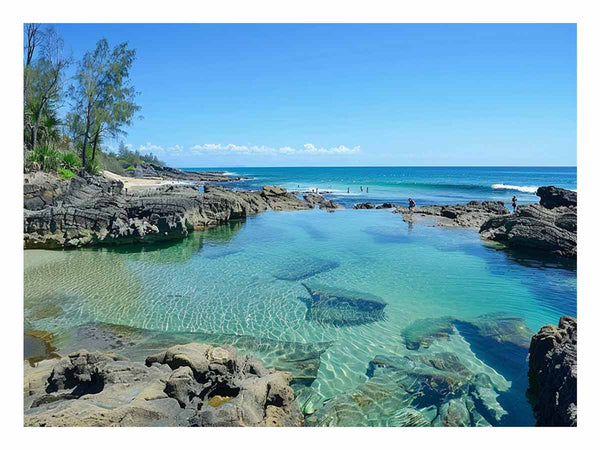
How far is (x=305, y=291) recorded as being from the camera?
1232 centimetres

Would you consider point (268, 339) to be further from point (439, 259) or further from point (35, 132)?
point (35, 132)

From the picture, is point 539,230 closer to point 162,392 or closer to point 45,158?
point 162,392

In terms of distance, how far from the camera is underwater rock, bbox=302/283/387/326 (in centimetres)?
1010

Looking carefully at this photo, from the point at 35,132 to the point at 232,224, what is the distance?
14.7 meters

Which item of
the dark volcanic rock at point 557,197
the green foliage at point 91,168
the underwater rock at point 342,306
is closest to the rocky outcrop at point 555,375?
the underwater rock at point 342,306

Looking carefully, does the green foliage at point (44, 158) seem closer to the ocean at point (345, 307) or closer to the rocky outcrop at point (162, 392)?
the ocean at point (345, 307)

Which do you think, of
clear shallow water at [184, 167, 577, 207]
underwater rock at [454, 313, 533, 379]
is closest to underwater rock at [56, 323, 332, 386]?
underwater rock at [454, 313, 533, 379]

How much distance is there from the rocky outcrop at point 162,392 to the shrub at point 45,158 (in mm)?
21947

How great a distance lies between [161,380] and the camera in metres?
5.31

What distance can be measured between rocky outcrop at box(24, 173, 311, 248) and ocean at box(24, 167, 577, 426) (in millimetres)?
1072

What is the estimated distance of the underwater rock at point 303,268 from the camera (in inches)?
553

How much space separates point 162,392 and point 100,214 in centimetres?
1598

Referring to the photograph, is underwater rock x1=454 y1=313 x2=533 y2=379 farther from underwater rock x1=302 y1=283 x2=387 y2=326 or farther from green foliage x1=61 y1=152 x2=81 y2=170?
green foliage x1=61 y1=152 x2=81 y2=170

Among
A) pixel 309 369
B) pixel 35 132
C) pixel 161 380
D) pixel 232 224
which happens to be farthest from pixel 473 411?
pixel 35 132
